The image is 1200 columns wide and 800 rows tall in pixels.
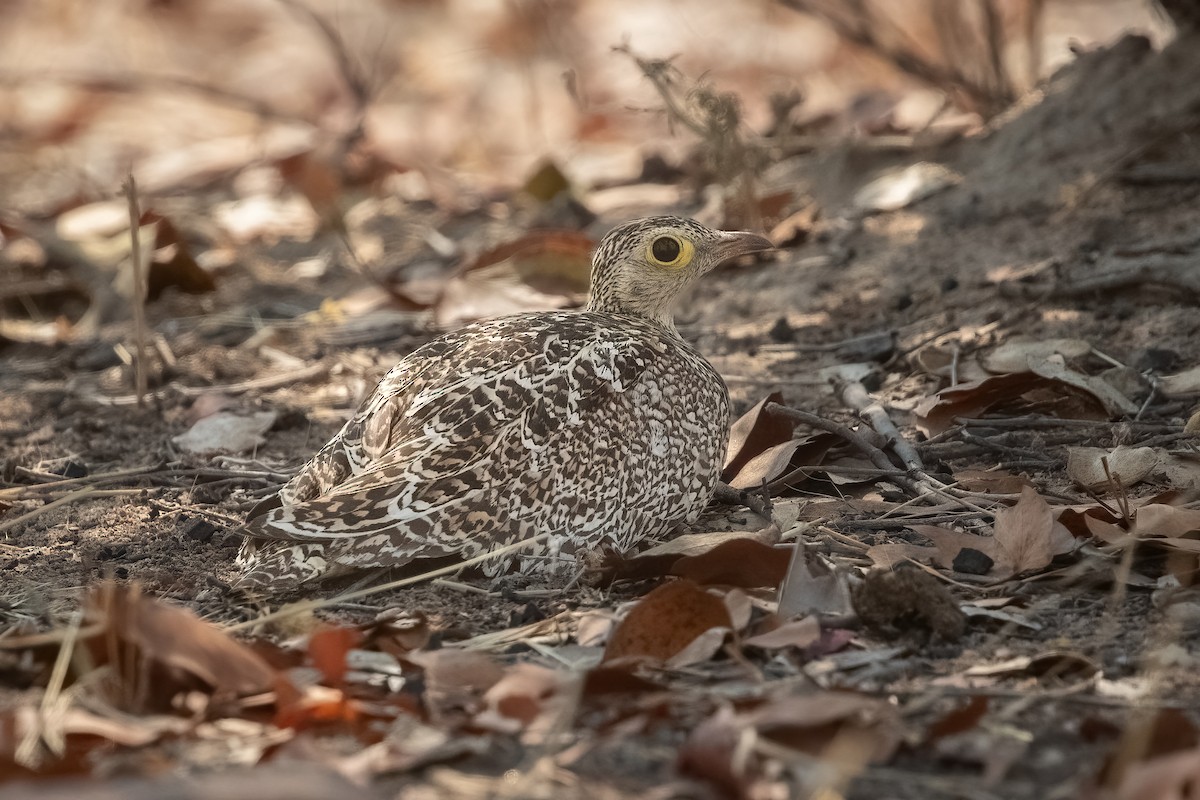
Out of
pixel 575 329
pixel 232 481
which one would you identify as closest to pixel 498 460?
pixel 575 329

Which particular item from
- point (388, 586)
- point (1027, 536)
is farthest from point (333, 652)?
point (1027, 536)

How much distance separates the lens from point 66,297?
7805 mm

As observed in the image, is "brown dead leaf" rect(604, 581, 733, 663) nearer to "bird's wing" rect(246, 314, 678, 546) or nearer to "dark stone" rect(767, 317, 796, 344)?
"bird's wing" rect(246, 314, 678, 546)

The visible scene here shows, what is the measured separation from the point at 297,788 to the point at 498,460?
1.58 metres

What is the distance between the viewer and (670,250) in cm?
479

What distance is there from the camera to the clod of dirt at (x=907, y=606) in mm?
3270

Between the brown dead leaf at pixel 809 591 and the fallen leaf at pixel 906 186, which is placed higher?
the fallen leaf at pixel 906 186

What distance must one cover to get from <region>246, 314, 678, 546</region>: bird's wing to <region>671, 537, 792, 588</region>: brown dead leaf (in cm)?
57

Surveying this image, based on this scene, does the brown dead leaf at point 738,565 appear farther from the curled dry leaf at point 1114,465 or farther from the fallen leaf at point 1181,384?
the fallen leaf at point 1181,384

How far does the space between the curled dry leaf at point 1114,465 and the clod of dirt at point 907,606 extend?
106cm

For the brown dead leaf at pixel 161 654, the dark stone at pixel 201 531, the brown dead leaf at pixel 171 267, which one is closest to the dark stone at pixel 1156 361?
the dark stone at pixel 201 531

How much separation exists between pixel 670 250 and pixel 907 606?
1.86 meters

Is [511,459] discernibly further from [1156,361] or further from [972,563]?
[1156,361]

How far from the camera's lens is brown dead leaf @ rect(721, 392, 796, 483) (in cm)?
475
